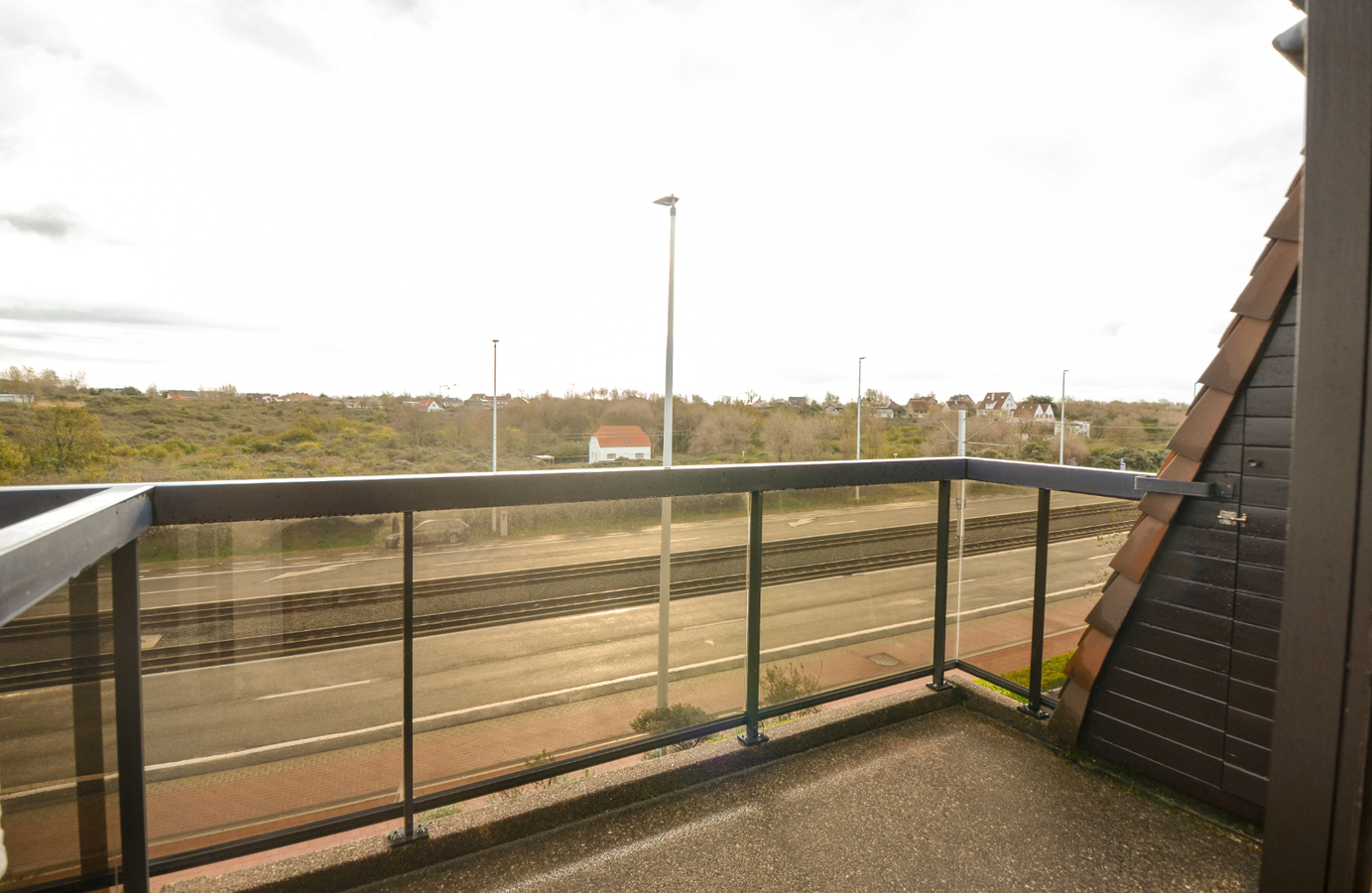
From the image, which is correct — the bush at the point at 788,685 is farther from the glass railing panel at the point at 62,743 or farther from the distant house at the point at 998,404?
the distant house at the point at 998,404

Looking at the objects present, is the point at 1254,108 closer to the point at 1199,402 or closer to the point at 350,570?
the point at 1199,402

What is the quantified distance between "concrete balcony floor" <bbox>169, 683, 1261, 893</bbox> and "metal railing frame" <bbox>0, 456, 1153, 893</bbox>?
3.1 inches

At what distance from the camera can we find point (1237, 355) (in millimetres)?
1808

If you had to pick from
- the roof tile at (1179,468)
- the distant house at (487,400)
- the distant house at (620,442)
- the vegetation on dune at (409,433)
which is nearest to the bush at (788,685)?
the vegetation on dune at (409,433)

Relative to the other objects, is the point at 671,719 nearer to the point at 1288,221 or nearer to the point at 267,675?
the point at 267,675

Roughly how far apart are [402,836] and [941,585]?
216 cm

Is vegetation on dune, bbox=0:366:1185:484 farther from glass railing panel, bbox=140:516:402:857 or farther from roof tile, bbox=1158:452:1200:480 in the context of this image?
glass railing panel, bbox=140:516:402:857

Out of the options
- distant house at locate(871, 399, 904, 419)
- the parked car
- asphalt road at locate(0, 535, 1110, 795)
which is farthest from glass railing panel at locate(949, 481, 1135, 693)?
distant house at locate(871, 399, 904, 419)

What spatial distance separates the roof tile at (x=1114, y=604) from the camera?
79.4 inches

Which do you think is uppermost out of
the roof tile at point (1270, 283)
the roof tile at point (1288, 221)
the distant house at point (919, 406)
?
the distant house at point (919, 406)

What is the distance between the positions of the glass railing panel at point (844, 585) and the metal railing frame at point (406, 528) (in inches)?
1.8

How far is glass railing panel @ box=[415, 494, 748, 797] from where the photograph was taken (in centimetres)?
164

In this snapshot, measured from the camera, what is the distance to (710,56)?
23.1 feet

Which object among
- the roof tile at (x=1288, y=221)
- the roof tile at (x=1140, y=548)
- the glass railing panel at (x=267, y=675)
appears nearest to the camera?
the glass railing panel at (x=267, y=675)
